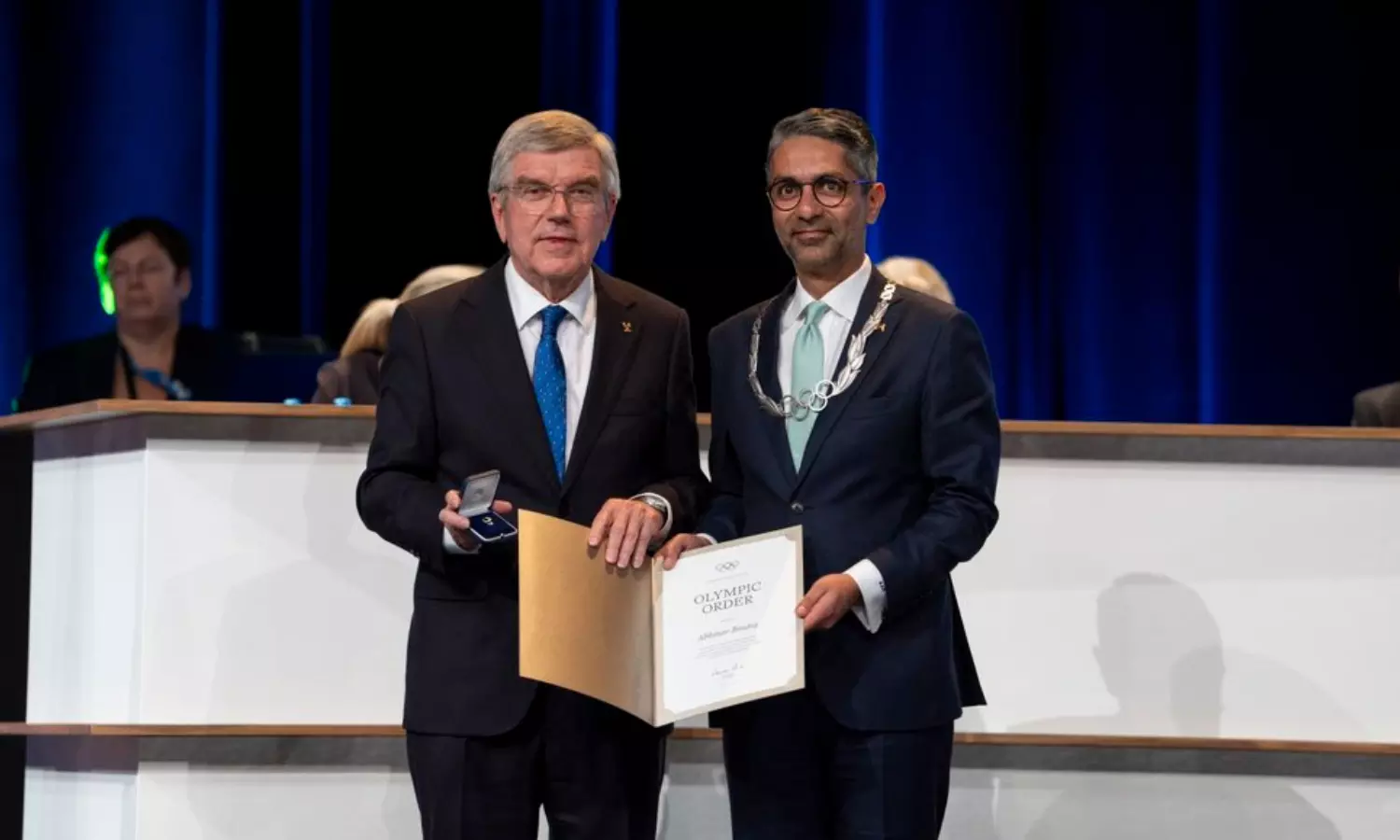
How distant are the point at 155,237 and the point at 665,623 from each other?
272 cm

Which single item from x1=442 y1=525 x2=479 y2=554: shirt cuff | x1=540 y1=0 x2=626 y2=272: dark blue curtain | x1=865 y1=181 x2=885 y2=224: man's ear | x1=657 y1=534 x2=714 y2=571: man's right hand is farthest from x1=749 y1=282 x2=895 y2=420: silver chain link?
x1=540 y1=0 x2=626 y2=272: dark blue curtain

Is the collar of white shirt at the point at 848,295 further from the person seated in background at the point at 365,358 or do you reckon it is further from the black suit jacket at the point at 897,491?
the person seated in background at the point at 365,358

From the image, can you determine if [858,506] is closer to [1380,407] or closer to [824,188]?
[824,188]

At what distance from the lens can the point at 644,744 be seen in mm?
2615

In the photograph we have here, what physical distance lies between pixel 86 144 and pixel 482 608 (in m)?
4.48

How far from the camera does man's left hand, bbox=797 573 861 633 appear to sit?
7.97 feet

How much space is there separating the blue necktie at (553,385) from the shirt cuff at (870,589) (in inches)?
17.0

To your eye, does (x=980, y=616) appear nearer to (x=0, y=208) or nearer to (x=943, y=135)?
(x=943, y=135)

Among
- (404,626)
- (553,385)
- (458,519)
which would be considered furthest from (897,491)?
(404,626)

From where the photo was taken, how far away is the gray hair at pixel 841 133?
2.58 meters

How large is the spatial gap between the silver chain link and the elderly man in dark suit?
0.52ft

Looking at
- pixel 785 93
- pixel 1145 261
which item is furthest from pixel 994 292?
pixel 785 93

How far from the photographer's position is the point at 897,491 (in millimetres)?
2576

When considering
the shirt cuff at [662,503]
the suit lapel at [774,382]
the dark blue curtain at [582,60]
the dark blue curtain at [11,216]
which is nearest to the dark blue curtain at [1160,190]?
the dark blue curtain at [582,60]
